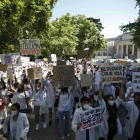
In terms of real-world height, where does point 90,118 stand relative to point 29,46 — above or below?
below

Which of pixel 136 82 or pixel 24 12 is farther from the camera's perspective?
pixel 24 12

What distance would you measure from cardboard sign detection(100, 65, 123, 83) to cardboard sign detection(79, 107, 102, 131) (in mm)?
1187

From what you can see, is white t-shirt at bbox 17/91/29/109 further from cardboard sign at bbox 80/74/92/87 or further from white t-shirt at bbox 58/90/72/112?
cardboard sign at bbox 80/74/92/87

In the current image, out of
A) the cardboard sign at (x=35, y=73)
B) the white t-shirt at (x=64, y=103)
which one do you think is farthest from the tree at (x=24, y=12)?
the white t-shirt at (x=64, y=103)

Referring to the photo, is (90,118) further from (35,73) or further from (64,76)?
(35,73)

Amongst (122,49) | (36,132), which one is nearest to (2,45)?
(36,132)

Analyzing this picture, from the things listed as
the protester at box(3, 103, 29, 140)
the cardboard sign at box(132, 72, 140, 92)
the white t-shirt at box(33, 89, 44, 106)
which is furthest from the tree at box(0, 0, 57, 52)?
the protester at box(3, 103, 29, 140)

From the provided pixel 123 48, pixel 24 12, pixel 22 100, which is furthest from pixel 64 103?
pixel 123 48

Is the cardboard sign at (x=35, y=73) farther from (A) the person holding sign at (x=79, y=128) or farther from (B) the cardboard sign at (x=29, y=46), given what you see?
(A) the person holding sign at (x=79, y=128)

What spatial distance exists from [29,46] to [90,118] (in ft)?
17.4

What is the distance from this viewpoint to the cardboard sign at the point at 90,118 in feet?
10.4

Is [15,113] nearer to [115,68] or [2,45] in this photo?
[115,68]

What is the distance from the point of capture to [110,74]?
14.5 feet

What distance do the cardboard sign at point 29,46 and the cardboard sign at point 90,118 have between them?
4.93 m
